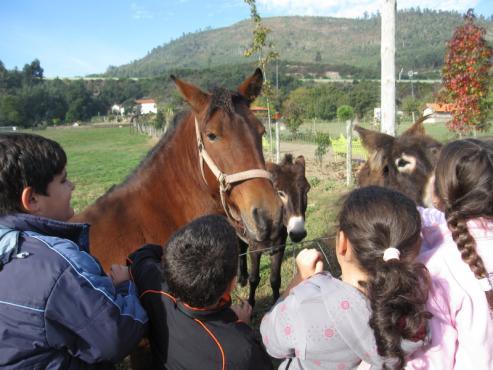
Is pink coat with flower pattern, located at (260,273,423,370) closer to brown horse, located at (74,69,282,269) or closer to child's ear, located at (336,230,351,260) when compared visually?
child's ear, located at (336,230,351,260)

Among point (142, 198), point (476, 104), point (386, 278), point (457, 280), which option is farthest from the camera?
point (476, 104)

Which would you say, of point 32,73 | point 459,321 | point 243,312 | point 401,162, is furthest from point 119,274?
point 32,73

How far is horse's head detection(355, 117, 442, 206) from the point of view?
3.12 m

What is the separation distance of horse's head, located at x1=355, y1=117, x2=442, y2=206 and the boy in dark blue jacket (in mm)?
2471

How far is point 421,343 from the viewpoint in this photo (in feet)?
4.50

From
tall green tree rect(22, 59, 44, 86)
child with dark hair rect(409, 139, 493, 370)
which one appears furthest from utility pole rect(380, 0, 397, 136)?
tall green tree rect(22, 59, 44, 86)

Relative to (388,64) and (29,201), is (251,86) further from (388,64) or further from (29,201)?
(388,64)

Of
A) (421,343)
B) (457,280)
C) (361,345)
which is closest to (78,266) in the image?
(361,345)

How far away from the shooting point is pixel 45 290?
1.40 metres

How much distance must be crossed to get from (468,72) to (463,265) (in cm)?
966

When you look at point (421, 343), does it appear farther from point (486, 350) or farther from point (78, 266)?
point (78, 266)

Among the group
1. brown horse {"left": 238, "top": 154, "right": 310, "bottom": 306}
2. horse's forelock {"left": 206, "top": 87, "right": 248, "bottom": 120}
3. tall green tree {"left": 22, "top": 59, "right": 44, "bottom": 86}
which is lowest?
brown horse {"left": 238, "top": 154, "right": 310, "bottom": 306}

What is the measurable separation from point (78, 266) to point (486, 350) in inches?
66.4

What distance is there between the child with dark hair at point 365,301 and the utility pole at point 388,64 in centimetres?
380
